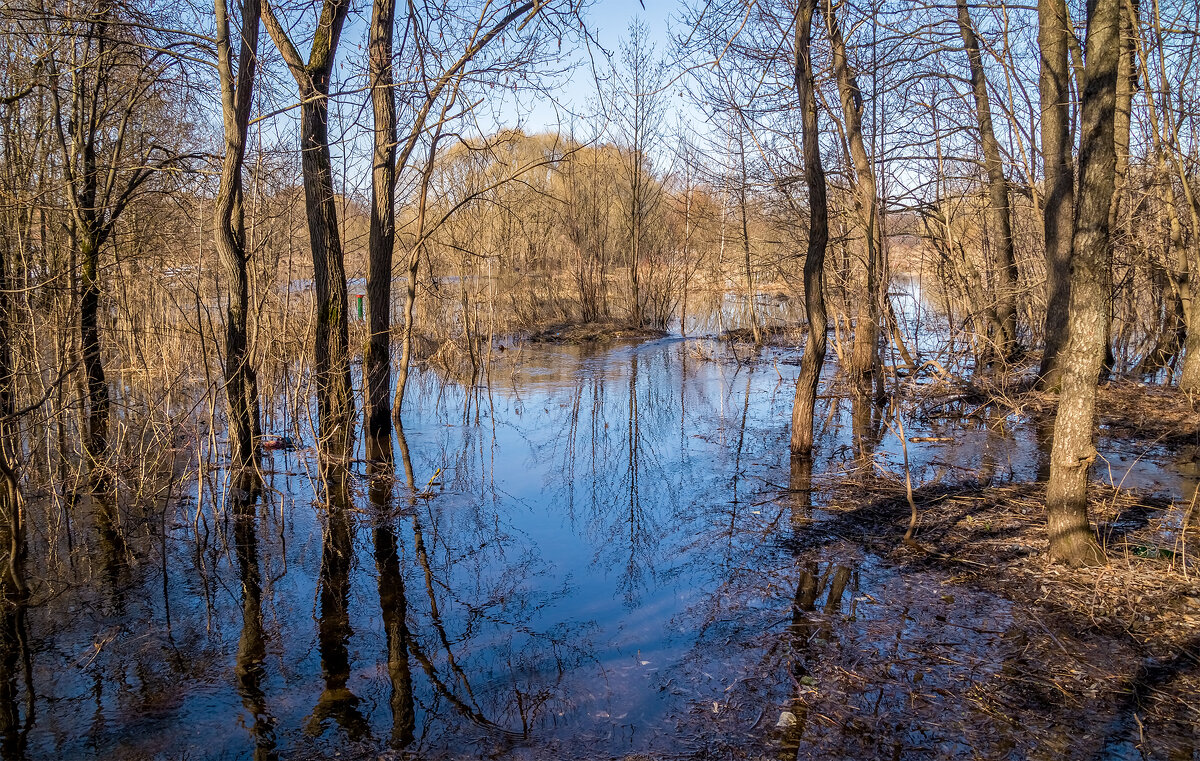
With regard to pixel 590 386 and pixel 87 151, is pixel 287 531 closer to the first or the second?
pixel 87 151

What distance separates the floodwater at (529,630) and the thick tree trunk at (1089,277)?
92cm

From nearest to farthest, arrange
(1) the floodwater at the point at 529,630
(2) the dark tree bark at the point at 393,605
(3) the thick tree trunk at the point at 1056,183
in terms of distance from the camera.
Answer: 1. (1) the floodwater at the point at 529,630
2. (2) the dark tree bark at the point at 393,605
3. (3) the thick tree trunk at the point at 1056,183

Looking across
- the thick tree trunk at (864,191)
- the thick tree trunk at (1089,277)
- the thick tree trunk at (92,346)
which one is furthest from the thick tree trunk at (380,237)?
the thick tree trunk at (1089,277)

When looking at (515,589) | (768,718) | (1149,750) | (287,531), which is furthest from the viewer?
(287,531)

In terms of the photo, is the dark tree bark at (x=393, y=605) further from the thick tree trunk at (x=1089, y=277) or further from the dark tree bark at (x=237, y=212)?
the thick tree trunk at (x=1089, y=277)

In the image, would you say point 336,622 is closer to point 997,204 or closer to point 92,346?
point 92,346

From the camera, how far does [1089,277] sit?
4695 mm

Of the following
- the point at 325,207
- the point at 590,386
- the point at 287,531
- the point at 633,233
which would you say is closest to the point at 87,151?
the point at 325,207

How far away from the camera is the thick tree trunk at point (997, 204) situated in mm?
12344

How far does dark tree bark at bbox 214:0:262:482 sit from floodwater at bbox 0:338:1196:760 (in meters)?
0.78

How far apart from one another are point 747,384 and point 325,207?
26.0 feet

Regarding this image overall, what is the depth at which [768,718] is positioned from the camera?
12.2ft

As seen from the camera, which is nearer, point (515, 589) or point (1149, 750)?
point (1149, 750)

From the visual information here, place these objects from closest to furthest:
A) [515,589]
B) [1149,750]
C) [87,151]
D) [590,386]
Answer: [1149,750]
[515,589]
[87,151]
[590,386]
